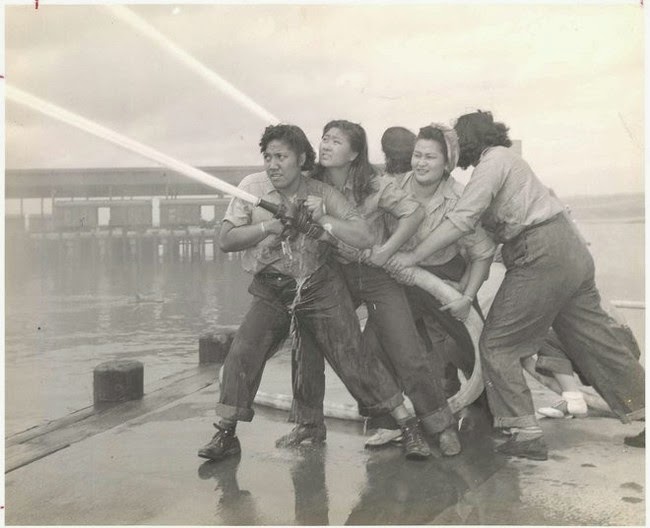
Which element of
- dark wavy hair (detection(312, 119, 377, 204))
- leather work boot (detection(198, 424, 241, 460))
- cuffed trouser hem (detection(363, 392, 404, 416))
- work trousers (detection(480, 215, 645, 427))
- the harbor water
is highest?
dark wavy hair (detection(312, 119, 377, 204))

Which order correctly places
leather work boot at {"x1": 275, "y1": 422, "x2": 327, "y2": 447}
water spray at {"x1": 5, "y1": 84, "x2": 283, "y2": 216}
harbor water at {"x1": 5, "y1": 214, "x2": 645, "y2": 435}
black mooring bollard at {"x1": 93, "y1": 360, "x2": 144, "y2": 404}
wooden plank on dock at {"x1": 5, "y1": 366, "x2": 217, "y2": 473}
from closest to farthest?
water spray at {"x1": 5, "y1": 84, "x2": 283, "y2": 216}
leather work boot at {"x1": 275, "y1": 422, "x2": 327, "y2": 447}
wooden plank on dock at {"x1": 5, "y1": 366, "x2": 217, "y2": 473}
harbor water at {"x1": 5, "y1": 214, "x2": 645, "y2": 435}
black mooring bollard at {"x1": 93, "y1": 360, "x2": 144, "y2": 404}

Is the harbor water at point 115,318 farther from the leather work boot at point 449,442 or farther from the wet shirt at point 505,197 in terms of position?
the leather work boot at point 449,442

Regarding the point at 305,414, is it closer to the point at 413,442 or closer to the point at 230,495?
the point at 413,442

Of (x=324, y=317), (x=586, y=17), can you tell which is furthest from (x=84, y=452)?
(x=586, y=17)

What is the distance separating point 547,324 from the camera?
12.5 feet

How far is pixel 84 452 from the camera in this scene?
3.88m

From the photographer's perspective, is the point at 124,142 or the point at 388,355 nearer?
the point at 124,142

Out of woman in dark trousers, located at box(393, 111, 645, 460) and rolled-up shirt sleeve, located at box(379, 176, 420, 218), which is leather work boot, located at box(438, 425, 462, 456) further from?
rolled-up shirt sleeve, located at box(379, 176, 420, 218)

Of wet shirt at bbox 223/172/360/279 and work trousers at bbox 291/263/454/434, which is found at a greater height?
wet shirt at bbox 223/172/360/279

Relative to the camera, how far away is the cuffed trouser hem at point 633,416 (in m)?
3.81

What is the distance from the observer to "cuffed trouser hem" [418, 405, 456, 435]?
374 cm

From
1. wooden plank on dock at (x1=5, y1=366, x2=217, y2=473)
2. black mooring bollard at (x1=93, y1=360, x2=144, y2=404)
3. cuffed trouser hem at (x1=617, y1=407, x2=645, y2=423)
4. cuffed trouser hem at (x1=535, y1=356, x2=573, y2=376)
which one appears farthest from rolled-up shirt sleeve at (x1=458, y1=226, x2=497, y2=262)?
black mooring bollard at (x1=93, y1=360, x2=144, y2=404)

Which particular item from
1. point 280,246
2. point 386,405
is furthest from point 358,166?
point 386,405

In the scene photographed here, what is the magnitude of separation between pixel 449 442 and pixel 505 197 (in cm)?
128
